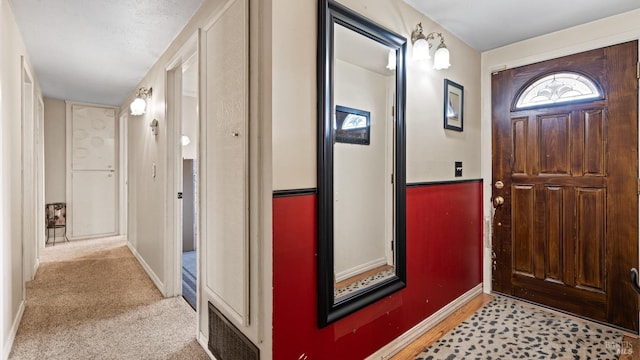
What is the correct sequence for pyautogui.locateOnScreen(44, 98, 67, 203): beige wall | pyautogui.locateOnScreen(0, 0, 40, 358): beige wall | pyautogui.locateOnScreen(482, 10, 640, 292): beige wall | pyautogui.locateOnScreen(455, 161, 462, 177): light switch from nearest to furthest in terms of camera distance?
1. pyautogui.locateOnScreen(0, 0, 40, 358): beige wall
2. pyautogui.locateOnScreen(482, 10, 640, 292): beige wall
3. pyautogui.locateOnScreen(455, 161, 462, 177): light switch
4. pyautogui.locateOnScreen(44, 98, 67, 203): beige wall

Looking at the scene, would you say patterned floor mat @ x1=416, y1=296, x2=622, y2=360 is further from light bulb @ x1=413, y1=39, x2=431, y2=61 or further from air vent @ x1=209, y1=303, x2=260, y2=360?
light bulb @ x1=413, y1=39, x2=431, y2=61

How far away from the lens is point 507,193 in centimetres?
286

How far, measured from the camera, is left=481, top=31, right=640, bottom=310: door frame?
2452 mm

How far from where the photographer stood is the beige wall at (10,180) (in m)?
1.88

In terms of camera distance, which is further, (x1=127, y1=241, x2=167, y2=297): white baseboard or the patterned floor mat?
(x1=127, y1=241, x2=167, y2=297): white baseboard

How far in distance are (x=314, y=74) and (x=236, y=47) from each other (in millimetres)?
448

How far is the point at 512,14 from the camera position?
226 cm

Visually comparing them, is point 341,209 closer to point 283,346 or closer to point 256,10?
point 283,346

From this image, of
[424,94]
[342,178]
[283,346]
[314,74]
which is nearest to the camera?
[283,346]

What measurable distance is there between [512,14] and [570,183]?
139cm

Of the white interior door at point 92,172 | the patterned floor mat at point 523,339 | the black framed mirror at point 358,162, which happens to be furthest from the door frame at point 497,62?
the white interior door at point 92,172

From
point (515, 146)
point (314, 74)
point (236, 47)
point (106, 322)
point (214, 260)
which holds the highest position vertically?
point (236, 47)

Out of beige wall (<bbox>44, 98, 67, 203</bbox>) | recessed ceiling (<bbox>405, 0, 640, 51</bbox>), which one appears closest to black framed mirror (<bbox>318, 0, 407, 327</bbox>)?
recessed ceiling (<bbox>405, 0, 640, 51</bbox>)

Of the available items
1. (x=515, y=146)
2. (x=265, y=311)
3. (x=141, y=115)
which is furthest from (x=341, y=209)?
(x=141, y=115)
